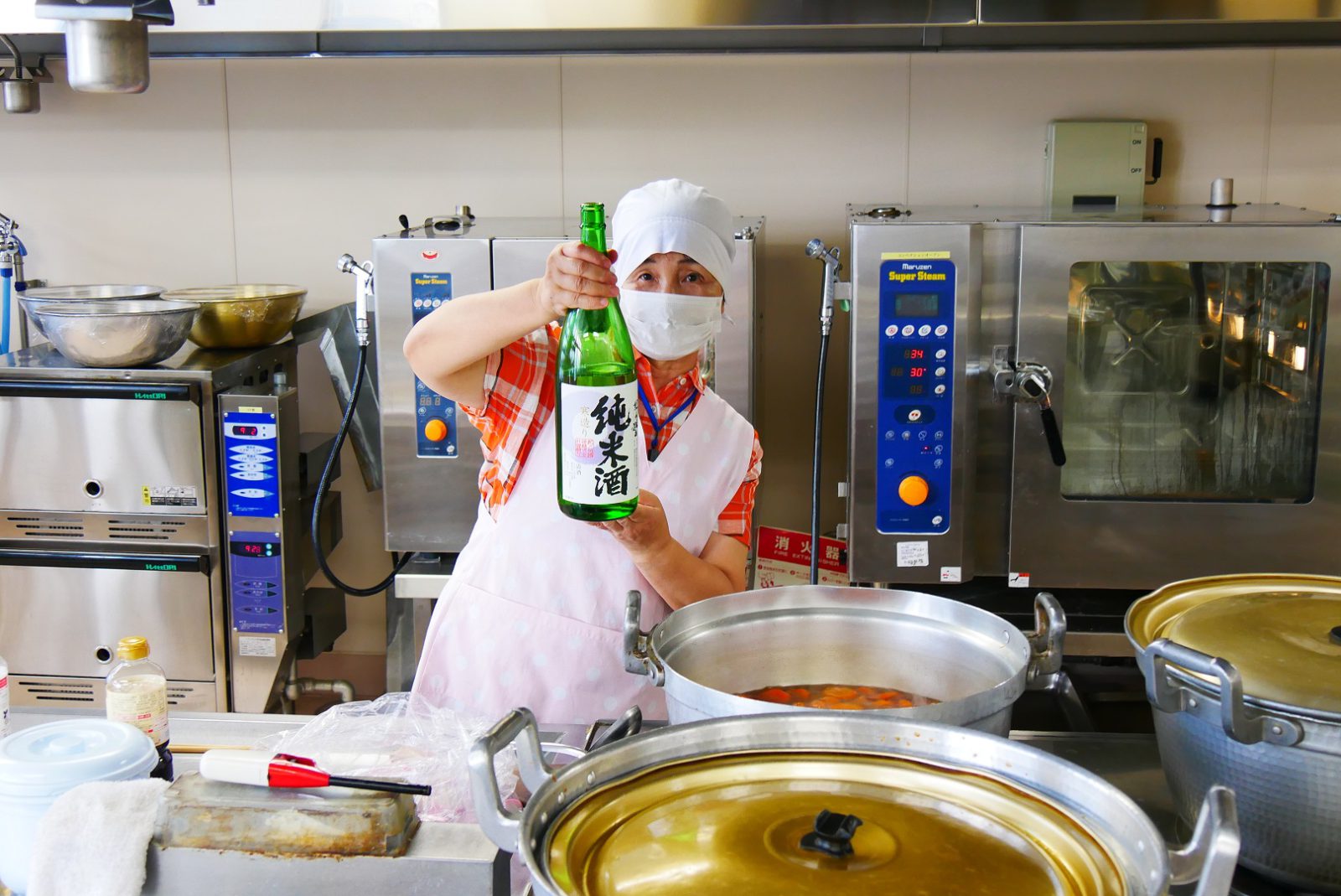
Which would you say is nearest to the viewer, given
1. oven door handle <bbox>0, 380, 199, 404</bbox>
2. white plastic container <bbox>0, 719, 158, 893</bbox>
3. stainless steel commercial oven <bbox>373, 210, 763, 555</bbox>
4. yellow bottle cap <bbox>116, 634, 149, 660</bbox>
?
white plastic container <bbox>0, 719, 158, 893</bbox>

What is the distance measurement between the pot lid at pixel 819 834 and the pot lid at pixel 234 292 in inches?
90.3

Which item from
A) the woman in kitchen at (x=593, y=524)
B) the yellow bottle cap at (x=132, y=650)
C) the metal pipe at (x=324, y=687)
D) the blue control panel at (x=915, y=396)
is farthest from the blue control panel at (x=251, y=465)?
the yellow bottle cap at (x=132, y=650)

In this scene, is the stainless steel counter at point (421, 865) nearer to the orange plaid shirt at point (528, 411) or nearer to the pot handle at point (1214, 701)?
the pot handle at point (1214, 701)

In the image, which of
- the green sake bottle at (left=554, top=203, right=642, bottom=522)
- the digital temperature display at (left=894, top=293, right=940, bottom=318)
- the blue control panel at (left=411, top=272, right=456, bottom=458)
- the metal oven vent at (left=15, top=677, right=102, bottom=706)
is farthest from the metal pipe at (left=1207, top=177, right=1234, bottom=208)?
the metal oven vent at (left=15, top=677, right=102, bottom=706)

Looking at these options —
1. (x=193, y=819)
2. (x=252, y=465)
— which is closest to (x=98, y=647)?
(x=252, y=465)

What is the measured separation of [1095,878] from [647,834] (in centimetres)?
29

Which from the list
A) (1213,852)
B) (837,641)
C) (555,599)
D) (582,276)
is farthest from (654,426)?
(1213,852)

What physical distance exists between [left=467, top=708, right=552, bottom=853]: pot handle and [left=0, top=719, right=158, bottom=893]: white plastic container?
0.40 meters

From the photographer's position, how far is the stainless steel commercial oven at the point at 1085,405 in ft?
8.07

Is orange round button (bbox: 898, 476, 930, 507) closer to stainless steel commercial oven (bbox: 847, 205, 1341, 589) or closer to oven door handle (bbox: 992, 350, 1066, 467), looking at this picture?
stainless steel commercial oven (bbox: 847, 205, 1341, 589)

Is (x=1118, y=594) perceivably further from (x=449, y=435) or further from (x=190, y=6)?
(x=190, y=6)

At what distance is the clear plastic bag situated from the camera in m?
1.27

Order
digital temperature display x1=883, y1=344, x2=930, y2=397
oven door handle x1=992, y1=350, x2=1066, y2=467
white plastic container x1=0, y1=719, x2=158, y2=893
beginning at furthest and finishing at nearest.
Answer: digital temperature display x1=883, y1=344, x2=930, y2=397, oven door handle x1=992, y1=350, x2=1066, y2=467, white plastic container x1=0, y1=719, x2=158, y2=893

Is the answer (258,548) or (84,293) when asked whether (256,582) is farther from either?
(84,293)
